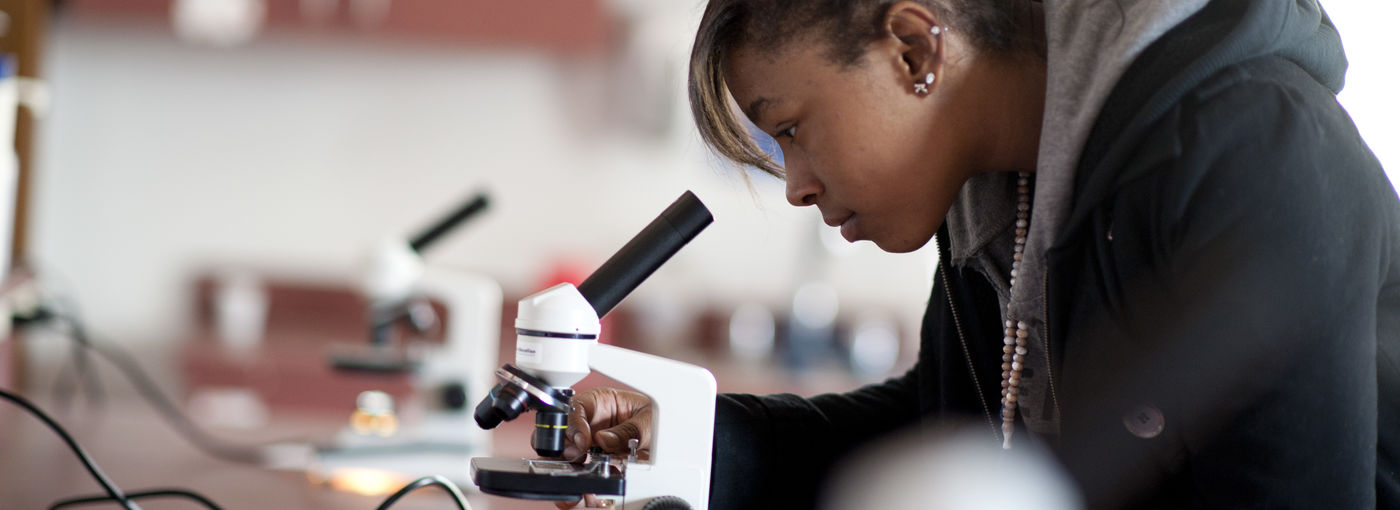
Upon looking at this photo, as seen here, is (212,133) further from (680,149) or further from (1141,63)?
(1141,63)

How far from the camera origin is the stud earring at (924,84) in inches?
35.0

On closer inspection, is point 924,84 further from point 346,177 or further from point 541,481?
point 346,177

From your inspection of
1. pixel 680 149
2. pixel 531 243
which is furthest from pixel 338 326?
pixel 680 149

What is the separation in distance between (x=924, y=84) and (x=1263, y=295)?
309 mm

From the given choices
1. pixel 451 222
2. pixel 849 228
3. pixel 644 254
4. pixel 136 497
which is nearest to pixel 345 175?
pixel 451 222

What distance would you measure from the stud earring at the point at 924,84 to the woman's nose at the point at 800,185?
0.39ft

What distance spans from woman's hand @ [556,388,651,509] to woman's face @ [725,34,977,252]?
9.0 inches

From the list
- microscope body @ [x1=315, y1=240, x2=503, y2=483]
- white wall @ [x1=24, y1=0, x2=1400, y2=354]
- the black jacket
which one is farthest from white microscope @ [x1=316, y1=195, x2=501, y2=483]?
white wall @ [x1=24, y1=0, x2=1400, y2=354]

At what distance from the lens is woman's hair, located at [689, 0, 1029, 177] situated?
867 mm

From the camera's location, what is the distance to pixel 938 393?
1.13 meters

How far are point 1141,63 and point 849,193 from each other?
0.27m

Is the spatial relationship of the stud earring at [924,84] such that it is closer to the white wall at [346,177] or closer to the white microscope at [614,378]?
the white microscope at [614,378]

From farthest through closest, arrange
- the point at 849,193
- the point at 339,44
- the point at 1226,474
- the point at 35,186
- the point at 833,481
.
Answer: the point at 339,44 < the point at 35,186 < the point at 833,481 < the point at 849,193 < the point at 1226,474

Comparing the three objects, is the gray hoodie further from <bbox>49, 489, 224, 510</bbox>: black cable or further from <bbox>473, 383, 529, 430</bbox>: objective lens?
<bbox>49, 489, 224, 510</bbox>: black cable
